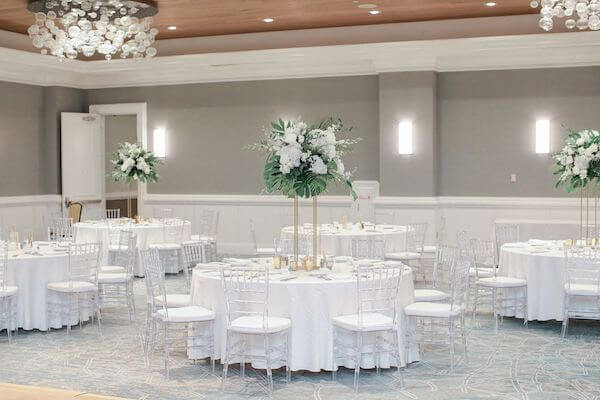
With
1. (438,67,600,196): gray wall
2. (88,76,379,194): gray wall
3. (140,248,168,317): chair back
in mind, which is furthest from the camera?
(88,76,379,194): gray wall

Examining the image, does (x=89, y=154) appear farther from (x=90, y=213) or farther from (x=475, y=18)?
(x=475, y=18)

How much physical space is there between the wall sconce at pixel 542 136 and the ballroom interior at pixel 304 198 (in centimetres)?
2

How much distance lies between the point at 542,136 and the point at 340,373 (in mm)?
8079

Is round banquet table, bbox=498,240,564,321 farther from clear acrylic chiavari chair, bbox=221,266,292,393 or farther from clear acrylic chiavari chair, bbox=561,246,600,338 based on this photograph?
clear acrylic chiavari chair, bbox=221,266,292,393

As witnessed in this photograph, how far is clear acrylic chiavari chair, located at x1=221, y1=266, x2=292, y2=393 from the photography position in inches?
253

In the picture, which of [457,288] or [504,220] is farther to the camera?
[504,220]

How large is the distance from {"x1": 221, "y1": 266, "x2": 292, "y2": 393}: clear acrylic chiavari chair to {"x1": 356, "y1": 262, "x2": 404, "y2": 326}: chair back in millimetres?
684

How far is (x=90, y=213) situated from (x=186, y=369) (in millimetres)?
10155

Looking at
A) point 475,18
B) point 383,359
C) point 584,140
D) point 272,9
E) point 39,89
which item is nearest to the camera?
point 383,359

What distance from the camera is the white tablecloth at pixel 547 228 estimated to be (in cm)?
1297

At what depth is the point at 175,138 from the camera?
16.1 m

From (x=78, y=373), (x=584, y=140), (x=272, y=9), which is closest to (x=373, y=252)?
(x=584, y=140)

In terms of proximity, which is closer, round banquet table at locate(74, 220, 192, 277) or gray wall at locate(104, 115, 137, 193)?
round banquet table at locate(74, 220, 192, 277)

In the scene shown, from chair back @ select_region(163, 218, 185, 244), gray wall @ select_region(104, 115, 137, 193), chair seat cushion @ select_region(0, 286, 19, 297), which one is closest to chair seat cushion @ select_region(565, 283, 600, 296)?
chair seat cushion @ select_region(0, 286, 19, 297)
